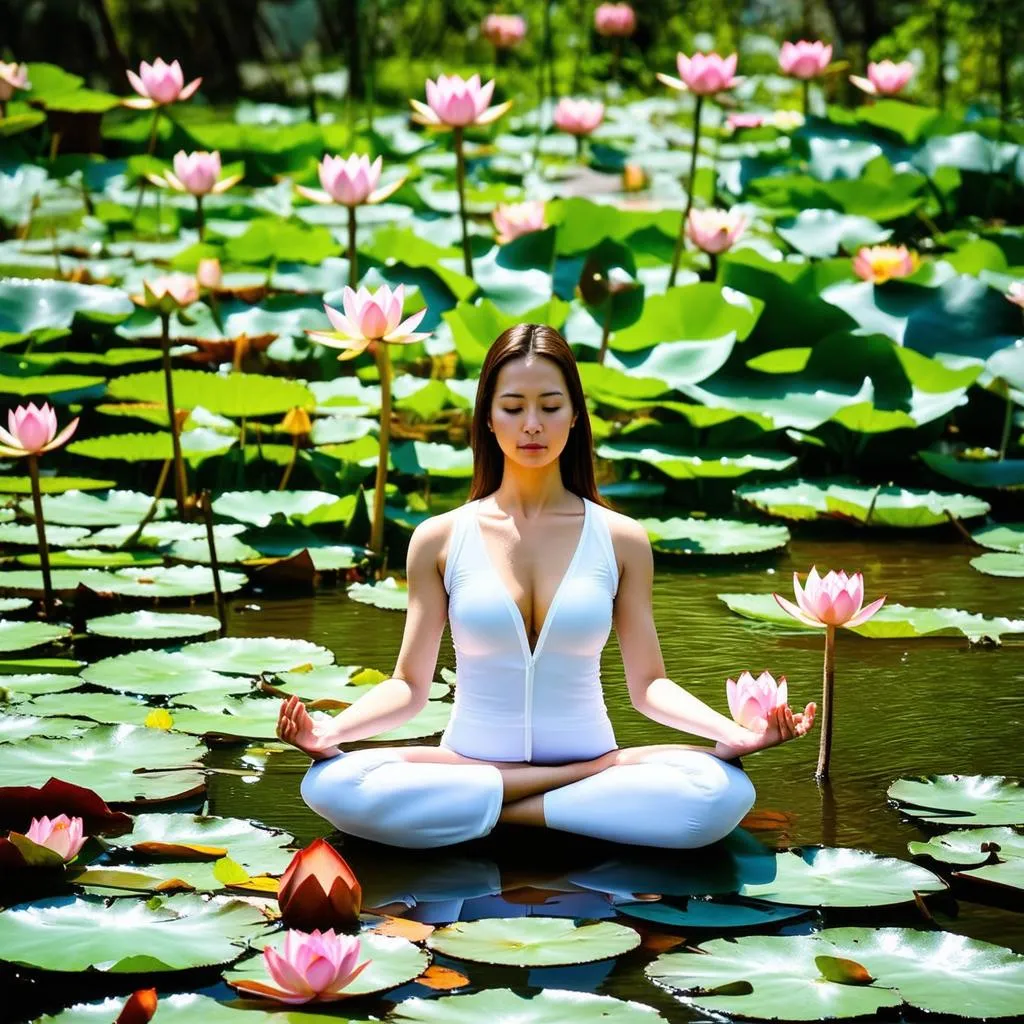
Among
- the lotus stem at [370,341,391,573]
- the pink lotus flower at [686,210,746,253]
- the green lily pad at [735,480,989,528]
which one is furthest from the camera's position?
the pink lotus flower at [686,210,746,253]

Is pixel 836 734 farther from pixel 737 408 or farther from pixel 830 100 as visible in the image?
pixel 830 100

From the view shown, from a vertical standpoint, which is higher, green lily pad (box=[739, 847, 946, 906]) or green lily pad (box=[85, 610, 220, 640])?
green lily pad (box=[85, 610, 220, 640])

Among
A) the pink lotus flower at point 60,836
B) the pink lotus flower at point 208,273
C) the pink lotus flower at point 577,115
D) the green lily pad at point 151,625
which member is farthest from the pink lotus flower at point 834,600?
the pink lotus flower at point 577,115

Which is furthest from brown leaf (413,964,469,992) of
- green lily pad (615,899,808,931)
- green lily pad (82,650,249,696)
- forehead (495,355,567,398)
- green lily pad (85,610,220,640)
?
green lily pad (85,610,220,640)

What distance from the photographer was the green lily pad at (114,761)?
2.50m

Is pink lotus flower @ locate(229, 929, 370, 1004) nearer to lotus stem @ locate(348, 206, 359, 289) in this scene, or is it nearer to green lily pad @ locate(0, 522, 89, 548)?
green lily pad @ locate(0, 522, 89, 548)

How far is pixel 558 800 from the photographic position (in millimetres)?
2318

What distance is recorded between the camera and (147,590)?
3516 mm

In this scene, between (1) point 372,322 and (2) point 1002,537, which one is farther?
(2) point 1002,537

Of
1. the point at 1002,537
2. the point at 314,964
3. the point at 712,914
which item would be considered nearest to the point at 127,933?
the point at 314,964

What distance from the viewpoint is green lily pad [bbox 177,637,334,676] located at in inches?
121

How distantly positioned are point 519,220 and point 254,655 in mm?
2446

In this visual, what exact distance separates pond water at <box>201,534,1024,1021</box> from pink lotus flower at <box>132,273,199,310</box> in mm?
662

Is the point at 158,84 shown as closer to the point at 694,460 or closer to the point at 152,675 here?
the point at 694,460
